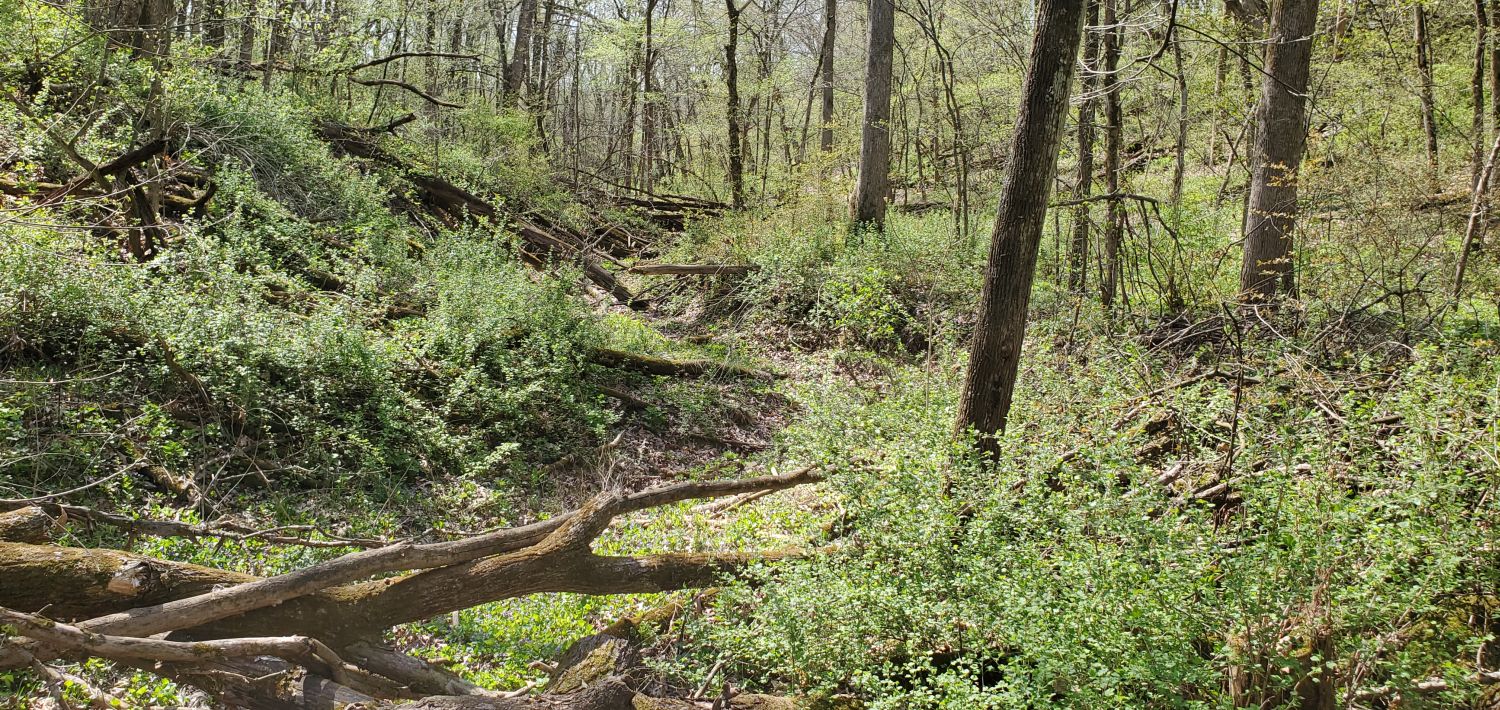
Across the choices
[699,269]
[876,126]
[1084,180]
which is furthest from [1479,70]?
[699,269]

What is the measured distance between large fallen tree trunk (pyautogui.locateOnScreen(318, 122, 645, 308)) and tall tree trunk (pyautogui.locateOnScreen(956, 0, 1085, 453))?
302 inches

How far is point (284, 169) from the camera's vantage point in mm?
10391

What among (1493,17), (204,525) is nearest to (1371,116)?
(1493,17)

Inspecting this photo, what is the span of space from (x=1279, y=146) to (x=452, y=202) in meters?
11.3

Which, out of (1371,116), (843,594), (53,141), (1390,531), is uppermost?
(1371,116)

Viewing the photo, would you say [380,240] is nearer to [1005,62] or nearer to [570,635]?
[570,635]

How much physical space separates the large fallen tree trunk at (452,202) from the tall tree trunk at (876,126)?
13.6 feet

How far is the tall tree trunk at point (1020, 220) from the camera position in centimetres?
493

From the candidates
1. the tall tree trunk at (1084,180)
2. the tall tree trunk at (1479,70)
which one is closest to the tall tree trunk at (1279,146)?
the tall tree trunk at (1084,180)

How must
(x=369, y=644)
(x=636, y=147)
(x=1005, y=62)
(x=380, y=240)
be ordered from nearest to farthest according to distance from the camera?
(x=369, y=644)
(x=380, y=240)
(x=1005, y=62)
(x=636, y=147)

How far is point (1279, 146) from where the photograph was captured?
8.77 meters

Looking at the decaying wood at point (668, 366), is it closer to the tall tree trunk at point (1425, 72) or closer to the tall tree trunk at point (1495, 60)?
the tall tree trunk at point (1495, 60)

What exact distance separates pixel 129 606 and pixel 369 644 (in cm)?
107

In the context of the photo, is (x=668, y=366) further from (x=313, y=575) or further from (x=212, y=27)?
(x=212, y=27)
